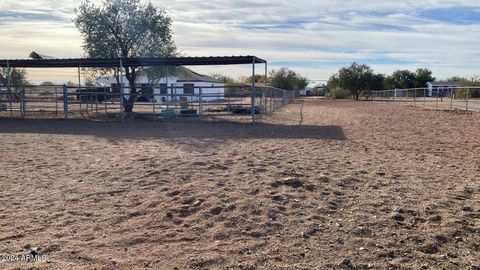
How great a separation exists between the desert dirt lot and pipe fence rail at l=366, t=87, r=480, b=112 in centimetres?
2038

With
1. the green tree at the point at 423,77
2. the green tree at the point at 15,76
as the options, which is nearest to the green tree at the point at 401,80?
the green tree at the point at 423,77

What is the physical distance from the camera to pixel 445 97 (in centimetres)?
3912

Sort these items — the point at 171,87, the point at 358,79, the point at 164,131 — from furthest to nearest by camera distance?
the point at 358,79 → the point at 171,87 → the point at 164,131

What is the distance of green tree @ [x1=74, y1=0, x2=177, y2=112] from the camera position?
2197 cm

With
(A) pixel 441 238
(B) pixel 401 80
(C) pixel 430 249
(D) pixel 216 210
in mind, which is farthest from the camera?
(B) pixel 401 80

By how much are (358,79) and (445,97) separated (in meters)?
35.4

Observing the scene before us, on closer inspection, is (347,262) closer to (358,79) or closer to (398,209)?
(398,209)

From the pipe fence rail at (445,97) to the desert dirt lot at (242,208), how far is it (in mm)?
20379

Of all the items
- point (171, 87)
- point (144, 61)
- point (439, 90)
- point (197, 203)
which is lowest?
point (197, 203)

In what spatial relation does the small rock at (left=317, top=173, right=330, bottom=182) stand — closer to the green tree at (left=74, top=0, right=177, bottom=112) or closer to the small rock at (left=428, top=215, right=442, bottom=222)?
the small rock at (left=428, top=215, right=442, bottom=222)

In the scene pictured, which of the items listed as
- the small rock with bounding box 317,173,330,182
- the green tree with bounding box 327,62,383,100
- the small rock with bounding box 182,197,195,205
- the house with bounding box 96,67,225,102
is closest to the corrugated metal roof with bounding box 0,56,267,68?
the house with bounding box 96,67,225,102

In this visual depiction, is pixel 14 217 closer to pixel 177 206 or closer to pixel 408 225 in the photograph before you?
pixel 177 206

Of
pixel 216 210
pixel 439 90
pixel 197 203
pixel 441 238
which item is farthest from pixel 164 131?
pixel 439 90

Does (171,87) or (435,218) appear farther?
(171,87)
